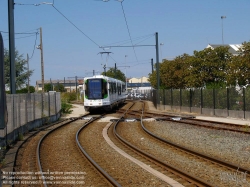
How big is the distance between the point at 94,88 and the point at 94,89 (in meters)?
0.09

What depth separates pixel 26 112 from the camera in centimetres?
2039

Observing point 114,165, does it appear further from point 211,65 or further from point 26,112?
point 211,65

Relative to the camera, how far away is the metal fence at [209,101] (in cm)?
2725

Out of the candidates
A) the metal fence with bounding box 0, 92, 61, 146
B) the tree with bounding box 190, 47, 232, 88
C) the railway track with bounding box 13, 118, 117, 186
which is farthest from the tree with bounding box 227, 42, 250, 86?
the railway track with bounding box 13, 118, 117, 186

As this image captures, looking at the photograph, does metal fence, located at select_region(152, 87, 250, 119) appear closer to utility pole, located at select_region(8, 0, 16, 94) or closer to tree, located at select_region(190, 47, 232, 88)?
tree, located at select_region(190, 47, 232, 88)

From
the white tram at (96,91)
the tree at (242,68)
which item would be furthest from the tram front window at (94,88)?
the tree at (242,68)

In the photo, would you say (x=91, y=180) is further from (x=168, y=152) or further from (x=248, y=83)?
(x=248, y=83)

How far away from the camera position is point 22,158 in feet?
41.4

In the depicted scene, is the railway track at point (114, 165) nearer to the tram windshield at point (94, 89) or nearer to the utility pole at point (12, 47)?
the utility pole at point (12, 47)

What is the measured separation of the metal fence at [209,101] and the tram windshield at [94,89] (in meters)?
8.12

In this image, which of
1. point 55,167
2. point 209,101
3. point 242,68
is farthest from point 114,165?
point 209,101

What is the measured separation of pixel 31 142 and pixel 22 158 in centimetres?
438

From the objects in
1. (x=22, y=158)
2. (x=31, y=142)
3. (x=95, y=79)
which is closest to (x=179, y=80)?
(x=95, y=79)

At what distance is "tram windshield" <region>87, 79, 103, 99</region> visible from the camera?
35375 millimetres
